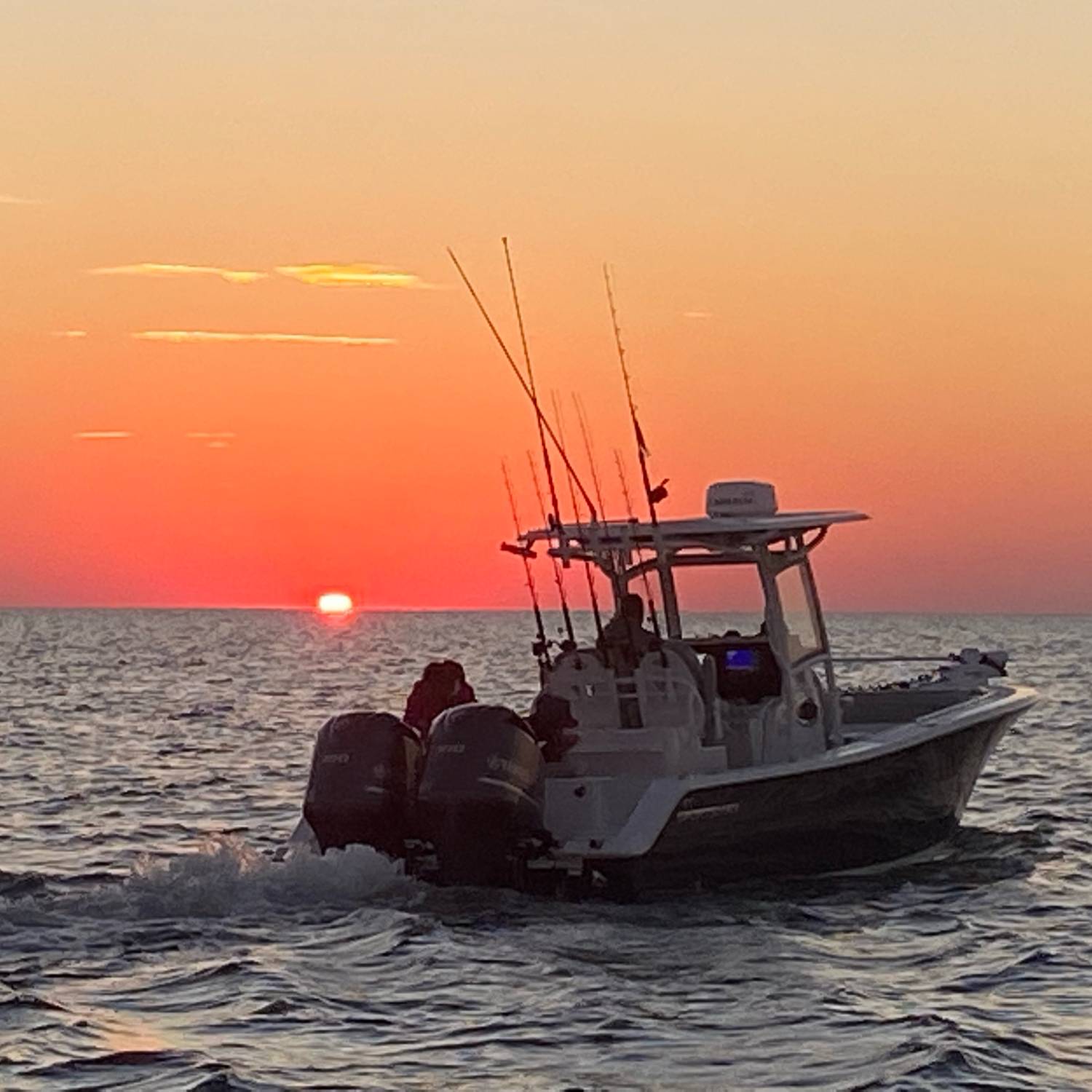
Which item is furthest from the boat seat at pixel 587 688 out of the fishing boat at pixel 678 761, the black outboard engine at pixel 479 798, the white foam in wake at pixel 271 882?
the white foam in wake at pixel 271 882

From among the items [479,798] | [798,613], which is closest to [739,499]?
[798,613]

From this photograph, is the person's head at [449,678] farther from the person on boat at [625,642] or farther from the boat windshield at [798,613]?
the boat windshield at [798,613]

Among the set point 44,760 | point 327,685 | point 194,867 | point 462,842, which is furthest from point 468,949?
point 327,685

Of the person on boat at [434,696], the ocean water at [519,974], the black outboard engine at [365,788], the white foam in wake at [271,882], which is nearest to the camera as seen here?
the ocean water at [519,974]

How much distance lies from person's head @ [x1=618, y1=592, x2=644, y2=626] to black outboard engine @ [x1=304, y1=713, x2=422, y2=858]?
2.16 meters

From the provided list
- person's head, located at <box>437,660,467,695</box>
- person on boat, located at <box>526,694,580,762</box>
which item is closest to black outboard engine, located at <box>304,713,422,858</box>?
person on boat, located at <box>526,694,580,762</box>

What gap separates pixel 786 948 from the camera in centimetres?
1430

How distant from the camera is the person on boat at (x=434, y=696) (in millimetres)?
16422

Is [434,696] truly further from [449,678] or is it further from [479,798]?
[479,798]

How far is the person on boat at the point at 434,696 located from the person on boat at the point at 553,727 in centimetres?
72

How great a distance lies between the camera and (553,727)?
15789 mm

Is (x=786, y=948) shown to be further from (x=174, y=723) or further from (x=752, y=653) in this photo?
(x=174, y=723)

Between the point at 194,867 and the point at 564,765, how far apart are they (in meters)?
2.53

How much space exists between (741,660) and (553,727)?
2026 millimetres
